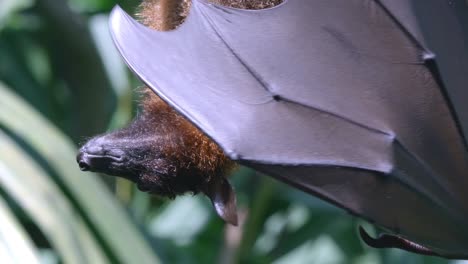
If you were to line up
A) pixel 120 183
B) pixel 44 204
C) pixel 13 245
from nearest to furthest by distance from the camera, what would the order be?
pixel 13 245 → pixel 44 204 → pixel 120 183

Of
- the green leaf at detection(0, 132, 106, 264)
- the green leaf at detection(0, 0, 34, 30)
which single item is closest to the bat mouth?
the green leaf at detection(0, 132, 106, 264)

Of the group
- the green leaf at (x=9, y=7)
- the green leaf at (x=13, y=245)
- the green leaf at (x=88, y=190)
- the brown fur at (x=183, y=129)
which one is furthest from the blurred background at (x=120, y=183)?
the brown fur at (x=183, y=129)

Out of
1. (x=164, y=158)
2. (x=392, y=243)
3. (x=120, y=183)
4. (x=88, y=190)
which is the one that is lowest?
(x=120, y=183)

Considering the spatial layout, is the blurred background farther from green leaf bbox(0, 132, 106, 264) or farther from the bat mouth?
the bat mouth

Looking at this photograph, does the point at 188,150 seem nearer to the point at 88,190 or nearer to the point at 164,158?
the point at 164,158

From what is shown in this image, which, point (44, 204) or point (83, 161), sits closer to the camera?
point (83, 161)

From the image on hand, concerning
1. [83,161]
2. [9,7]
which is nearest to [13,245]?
[83,161]

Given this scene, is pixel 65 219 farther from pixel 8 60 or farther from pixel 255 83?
pixel 8 60
